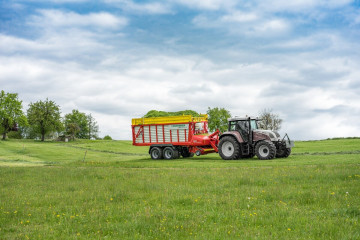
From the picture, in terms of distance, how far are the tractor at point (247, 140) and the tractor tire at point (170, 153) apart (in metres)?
4.36

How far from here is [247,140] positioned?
27.3m

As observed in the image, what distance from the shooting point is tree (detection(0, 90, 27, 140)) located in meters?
73.6

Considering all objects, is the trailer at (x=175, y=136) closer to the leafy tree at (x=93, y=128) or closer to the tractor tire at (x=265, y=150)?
the tractor tire at (x=265, y=150)

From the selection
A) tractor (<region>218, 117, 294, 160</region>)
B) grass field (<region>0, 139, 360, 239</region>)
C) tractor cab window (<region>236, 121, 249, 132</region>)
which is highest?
tractor cab window (<region>236, 121, 249, 132</region>)

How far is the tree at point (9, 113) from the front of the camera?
7356 centimetres

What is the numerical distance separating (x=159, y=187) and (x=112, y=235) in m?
5.75

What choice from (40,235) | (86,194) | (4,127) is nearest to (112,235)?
(40,235)

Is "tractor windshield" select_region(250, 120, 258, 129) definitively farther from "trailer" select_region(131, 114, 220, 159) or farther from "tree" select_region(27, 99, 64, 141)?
"tree" select_region(27, 99, 64, 141)

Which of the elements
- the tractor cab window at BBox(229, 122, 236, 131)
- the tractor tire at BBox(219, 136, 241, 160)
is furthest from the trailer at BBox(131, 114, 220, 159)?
the tractor cab window at BBox(229, 122, 236, 131)

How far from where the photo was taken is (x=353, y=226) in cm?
787

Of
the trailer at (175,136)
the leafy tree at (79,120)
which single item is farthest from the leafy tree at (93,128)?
the trailer at (175,136)

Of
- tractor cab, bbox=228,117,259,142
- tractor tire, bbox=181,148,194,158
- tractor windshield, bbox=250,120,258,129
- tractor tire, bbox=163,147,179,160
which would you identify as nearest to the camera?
tractor cab, bbox=228,117,259,142

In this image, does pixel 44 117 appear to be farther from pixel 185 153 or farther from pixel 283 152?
pixel 283 152

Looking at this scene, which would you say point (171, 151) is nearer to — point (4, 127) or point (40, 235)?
point (40, 235)
